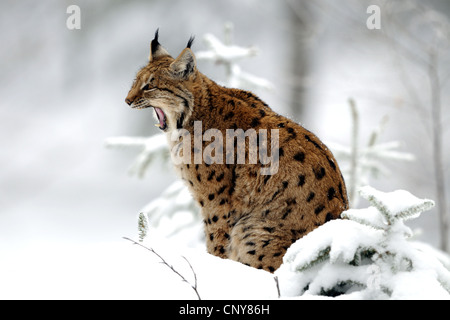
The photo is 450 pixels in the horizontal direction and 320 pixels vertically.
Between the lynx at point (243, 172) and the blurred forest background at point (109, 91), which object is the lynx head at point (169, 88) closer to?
the lynx at point (243, 172)

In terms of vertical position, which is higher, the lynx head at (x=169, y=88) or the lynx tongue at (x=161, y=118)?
the lynx head at (x=169, y=88)

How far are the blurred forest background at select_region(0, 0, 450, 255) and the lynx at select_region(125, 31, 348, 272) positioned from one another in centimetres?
935

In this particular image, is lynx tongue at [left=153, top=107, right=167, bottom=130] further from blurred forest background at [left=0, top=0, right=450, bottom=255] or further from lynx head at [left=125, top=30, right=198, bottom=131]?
blurred forest background at [left=0, top=0, right=450, bottom=255]

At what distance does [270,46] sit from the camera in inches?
680

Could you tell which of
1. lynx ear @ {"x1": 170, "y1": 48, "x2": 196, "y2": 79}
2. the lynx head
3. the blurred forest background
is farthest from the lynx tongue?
the blurred forest background

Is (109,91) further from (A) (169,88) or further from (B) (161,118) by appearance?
(A) (169,88)

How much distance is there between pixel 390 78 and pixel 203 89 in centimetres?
1128

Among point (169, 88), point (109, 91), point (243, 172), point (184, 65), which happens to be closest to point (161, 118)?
point (169, 88)

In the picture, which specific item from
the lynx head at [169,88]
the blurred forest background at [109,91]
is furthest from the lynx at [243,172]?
the blurred forest background at [109,91]

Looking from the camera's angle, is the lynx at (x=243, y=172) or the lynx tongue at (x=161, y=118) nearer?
the lynx at (x=243, y=172)

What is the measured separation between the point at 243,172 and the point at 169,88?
80 centimetres

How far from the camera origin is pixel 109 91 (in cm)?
1731

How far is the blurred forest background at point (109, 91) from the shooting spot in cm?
1432

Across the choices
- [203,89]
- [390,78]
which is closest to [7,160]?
[390,78]
